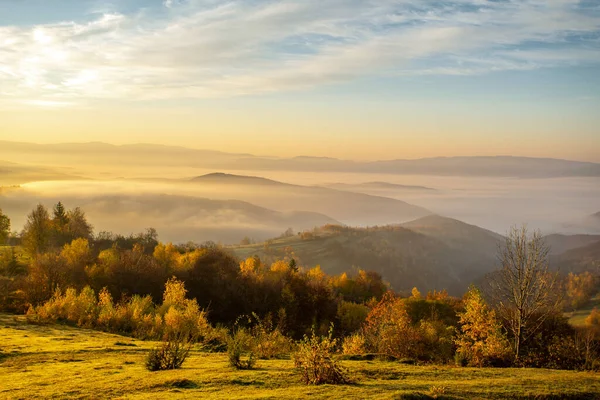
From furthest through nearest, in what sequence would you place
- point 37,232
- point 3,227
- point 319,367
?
point 3,227 → point 37,232 → point 319,367

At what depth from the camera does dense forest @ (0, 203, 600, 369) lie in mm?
32500

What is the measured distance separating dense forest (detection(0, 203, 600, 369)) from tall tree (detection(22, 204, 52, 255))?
22cm

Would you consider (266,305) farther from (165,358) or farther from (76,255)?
(165,358)

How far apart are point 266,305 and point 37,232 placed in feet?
157

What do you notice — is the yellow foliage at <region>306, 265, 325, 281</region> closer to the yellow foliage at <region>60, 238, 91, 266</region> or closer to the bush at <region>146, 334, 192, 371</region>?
the yellow foliage at <region>60, 238, 91, 266</region>

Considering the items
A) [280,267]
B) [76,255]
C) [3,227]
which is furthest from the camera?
[3,227]

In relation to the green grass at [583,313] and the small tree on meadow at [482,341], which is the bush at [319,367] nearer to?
the small tree on meadow at [482,341]

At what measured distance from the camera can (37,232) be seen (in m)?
90.4

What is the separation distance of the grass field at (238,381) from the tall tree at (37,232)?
71242mm

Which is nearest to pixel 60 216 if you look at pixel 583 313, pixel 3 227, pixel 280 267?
pixel 3 227

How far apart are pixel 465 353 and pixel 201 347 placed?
16.4 metres

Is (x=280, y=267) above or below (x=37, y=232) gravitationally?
below

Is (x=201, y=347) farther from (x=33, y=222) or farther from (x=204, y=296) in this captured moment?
(x=33, y=222)

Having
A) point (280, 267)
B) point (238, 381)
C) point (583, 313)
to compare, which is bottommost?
point (583, 313)
